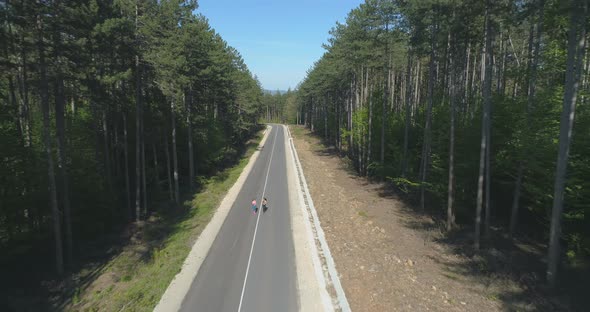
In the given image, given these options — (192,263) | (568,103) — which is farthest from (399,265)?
(192,263)

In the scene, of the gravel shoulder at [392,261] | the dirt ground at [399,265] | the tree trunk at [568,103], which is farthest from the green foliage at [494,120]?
the dirt ground at [399,265]

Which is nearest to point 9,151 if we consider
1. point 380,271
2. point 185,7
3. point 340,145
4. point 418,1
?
point 185,7

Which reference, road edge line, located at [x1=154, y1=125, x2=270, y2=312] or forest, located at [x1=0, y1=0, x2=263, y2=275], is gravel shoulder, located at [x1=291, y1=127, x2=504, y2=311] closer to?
road edge line, located at [x1=154, y1=125, x2=270, y2=312]

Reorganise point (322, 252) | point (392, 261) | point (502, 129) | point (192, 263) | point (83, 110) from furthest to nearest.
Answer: point (83, 110) → point (502, 129) → point (322, 252) → point (192, 263) → point (392, 261)

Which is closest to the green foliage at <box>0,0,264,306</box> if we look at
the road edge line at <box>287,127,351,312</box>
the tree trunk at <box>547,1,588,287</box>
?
the road edge line at <box>287,127,351,312</box>

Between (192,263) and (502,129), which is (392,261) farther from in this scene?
(502,129)
